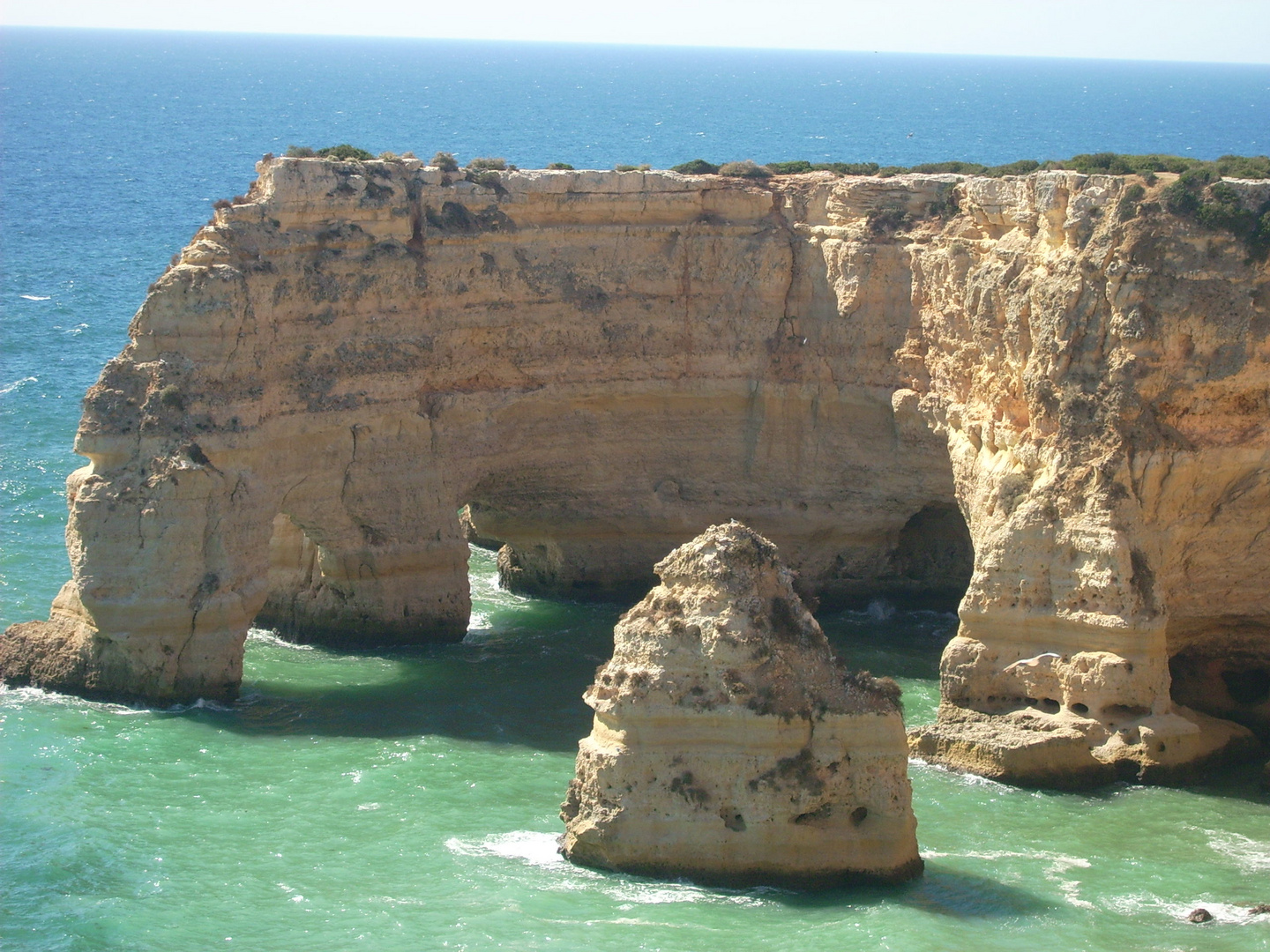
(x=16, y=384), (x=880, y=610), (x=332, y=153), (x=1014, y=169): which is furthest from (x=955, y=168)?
(x=16, y=384)

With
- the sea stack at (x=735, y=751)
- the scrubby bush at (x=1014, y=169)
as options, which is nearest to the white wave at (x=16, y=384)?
the scrubby bush at (x=1014, y=169)

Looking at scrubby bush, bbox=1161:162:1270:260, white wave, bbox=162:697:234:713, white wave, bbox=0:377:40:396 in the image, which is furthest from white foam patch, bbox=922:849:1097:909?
white wave, bbox=0:377:40:396

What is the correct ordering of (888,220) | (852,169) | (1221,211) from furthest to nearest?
(852,169)
(888,220)
(1221,211)

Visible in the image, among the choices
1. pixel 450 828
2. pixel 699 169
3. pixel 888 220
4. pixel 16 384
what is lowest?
pixel 450 828

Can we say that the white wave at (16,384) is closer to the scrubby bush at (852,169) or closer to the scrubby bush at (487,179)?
the scrubby bush at (487,179)

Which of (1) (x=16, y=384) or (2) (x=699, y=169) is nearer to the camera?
(2) (x=699, y=169)

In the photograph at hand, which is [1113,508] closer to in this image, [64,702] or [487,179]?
[487,179]

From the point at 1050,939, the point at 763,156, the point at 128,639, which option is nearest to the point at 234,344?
the point at 128,639
